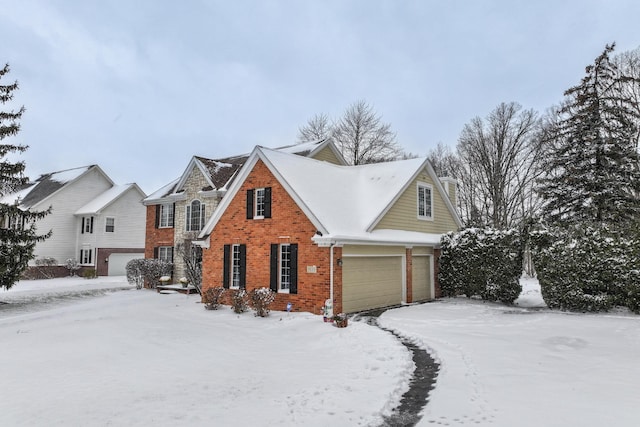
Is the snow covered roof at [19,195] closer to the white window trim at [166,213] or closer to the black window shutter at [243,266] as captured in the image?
the white window trim at [166,213]

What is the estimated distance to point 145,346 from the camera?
9945 millimetres

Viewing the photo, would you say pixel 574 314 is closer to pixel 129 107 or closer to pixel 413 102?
pixel 413 102

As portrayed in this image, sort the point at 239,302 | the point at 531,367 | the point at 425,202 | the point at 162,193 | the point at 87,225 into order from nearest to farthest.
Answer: the point at 531,367 → the point at 239,302 → the point at 425,202 → the point at 162,193 → the point at 87,225

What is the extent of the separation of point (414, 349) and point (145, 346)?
6.40m

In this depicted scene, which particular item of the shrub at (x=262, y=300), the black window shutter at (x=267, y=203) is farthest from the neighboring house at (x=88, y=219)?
the shrub at (x=262, y=300)

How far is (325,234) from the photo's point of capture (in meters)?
14.1

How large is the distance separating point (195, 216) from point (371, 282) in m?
12.9

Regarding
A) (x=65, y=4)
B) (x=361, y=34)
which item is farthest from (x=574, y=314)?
(x=65, y=4)

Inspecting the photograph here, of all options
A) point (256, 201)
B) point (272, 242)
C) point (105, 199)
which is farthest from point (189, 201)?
point (105, 199)

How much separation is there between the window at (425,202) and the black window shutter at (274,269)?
23.5 feet

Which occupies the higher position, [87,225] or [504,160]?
[504,160]

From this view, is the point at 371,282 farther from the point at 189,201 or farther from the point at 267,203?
the point at 189,201

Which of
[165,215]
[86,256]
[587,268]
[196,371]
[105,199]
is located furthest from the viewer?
[105,199]

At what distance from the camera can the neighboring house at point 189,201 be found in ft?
78.9
